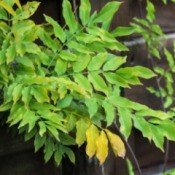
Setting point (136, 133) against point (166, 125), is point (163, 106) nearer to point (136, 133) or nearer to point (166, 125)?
point (136, 133)

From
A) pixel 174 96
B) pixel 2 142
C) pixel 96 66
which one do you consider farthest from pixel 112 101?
pixel 174 96

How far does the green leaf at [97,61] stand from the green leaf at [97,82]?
0.02 meters

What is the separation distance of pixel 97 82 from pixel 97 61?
71 mm

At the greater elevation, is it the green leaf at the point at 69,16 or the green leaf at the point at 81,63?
the green leaf at the point at 69,16

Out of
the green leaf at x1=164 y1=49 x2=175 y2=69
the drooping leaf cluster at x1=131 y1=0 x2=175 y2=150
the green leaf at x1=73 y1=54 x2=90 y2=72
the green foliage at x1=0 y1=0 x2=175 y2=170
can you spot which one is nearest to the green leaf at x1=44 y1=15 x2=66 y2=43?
the green foliage at x1=0 y1=0 x2=175 y2=170

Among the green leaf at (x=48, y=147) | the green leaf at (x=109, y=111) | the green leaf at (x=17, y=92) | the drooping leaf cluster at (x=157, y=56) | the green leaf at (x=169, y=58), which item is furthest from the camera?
the green leaf at (x=169, y=58)

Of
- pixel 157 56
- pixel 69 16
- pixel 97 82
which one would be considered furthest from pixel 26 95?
pixel 157 56

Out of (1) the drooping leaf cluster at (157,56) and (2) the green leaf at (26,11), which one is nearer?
(2) the green leaf at (26,11)

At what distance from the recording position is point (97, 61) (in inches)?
59.6

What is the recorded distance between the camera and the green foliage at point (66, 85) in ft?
4.53

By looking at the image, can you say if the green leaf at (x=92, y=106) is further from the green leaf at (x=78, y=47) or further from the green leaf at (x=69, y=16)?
the green leaf at (x=69, y=16)

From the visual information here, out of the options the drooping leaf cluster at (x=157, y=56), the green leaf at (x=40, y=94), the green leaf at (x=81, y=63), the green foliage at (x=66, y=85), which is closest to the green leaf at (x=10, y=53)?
the green foliage at (x=66, y=85)

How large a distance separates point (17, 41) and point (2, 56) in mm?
65

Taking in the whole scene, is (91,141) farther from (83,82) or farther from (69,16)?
(69,16)
